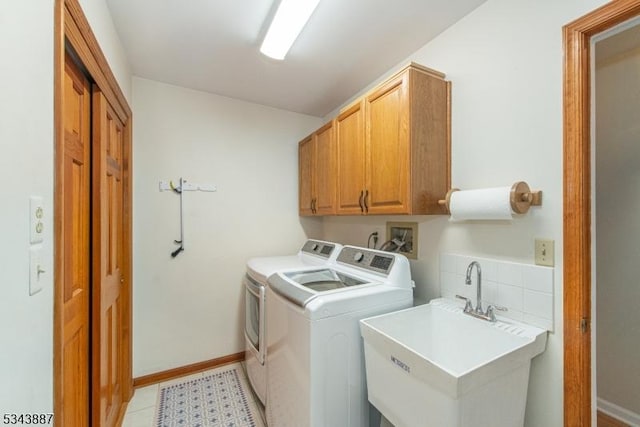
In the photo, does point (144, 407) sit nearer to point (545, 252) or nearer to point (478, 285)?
point (478, 285)

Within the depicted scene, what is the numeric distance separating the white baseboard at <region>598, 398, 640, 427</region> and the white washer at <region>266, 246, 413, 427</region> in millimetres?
1620

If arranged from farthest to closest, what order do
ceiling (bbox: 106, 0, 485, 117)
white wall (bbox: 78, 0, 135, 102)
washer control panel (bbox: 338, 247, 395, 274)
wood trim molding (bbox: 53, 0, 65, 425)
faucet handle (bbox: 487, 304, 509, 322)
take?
washer control panel (bbox: 338, 247, 395, 274) → ceiling (bbox: 106, 0, 485, 117) → faucet handle (bbox: 487, 304, 509, 322) → white wall (bbox: 78, 0, 135, 102) → wood trim molding (bbox: 53, 0, 65, 425)

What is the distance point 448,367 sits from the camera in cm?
116

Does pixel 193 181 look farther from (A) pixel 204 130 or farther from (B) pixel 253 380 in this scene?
(B) pixel 253 380

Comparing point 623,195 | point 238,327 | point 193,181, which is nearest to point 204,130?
point 193,181

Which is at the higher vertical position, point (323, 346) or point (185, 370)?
point (323, 346)

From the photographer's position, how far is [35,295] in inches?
27.5

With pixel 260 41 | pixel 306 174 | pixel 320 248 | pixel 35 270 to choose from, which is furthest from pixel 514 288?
pixel 260 41

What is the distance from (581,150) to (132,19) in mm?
2322

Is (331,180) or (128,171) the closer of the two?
(128,171)

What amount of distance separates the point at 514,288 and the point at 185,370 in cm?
252

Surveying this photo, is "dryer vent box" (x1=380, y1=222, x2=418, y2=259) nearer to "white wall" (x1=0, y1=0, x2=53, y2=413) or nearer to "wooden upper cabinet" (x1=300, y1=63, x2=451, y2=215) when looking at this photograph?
"wooden upper cabinet" (x1=300, y1=63, x2=451, y2=215)

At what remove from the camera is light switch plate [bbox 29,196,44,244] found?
2.25 feet

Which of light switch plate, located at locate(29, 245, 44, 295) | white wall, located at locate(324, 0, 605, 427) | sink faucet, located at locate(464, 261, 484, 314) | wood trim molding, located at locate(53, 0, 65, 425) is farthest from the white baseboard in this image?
light switch plate, located at locate(29, 245, 44, 295)
